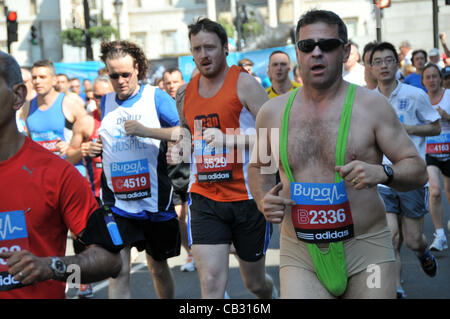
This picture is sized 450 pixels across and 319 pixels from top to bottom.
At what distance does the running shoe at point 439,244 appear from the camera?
325 inches

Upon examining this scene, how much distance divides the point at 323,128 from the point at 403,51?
50.4 feet

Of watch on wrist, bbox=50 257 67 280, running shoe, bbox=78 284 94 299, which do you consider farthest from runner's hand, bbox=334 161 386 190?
running shoe, bbox=78 284 94 299

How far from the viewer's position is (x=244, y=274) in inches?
215

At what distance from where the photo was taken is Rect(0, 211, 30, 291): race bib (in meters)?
2.79

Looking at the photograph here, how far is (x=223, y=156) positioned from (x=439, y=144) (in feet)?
15.3

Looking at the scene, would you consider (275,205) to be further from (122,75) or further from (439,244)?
(439,244)

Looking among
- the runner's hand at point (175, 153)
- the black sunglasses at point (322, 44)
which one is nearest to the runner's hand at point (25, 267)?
the black sunglasses at point (322, 44)

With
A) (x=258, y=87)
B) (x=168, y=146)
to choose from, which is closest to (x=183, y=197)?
(x=168, y=146)

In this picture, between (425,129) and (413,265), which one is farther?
(413,265)

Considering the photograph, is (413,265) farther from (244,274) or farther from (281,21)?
(281,21)

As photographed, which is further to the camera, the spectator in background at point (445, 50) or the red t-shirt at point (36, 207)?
the spectator in background at point (445, 50)

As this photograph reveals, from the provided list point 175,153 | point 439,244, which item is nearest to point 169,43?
point 439,244

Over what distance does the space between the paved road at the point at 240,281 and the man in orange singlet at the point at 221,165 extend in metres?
1.48

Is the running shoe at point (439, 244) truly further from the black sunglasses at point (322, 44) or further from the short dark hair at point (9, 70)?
the short dark hair at point (9, 70)
